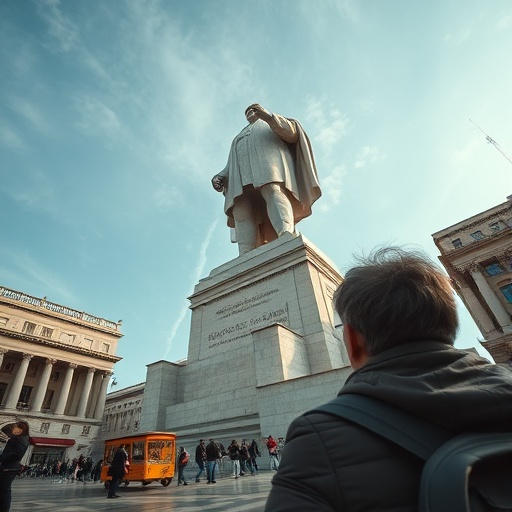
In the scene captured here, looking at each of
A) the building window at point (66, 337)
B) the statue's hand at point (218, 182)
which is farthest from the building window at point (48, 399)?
the statue's hand at point (218, 182)

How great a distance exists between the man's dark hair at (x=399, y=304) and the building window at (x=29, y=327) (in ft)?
137

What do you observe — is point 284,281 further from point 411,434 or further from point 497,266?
point 497,266

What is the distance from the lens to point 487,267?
31500 mm

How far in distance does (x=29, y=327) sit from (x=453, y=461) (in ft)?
140

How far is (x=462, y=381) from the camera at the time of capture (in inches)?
36.1

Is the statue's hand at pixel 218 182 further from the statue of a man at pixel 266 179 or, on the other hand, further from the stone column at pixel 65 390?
the stone column at pixel 65 390

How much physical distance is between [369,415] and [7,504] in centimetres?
476

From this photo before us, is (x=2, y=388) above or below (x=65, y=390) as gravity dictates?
above

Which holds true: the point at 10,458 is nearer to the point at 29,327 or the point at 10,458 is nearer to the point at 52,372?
the point at 29,327

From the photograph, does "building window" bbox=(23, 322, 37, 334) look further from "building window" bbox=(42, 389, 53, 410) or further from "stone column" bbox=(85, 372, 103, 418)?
"stone column" bbox=(85, 372, 103, 418)

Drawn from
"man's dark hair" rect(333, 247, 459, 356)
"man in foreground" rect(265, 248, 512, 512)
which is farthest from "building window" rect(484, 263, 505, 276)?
"man in foreground" rect(265, 248, 512, 512)

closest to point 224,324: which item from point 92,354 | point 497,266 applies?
point 497,266

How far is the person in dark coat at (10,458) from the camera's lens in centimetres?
365

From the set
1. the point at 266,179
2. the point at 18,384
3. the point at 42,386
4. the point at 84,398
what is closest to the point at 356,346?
the point at 266,179
